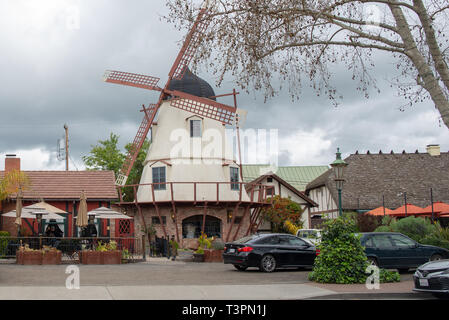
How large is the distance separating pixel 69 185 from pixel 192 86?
1024 centimetres

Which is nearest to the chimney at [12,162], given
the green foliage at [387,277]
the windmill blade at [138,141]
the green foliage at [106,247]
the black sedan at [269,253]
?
the windmill blade at [138,141]

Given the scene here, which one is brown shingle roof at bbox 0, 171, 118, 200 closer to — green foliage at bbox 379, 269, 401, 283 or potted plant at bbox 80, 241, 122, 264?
potted plant at bbox 80, 241, 122, 264

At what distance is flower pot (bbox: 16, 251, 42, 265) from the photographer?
20.5 meters

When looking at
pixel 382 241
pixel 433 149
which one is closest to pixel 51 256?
pixel 382 241

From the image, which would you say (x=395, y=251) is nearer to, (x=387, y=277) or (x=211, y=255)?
(x=387, y=277)

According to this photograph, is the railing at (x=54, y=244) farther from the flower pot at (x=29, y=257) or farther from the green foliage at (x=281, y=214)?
the green foliage at (x=281, y=214)

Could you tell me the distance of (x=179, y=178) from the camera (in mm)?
33625

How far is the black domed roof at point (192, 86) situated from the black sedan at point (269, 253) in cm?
1756

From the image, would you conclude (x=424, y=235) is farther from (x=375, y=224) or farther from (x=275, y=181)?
(x=275, y=181)

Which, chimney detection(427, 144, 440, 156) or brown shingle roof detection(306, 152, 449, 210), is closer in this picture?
brown shingle roof detection(306, 152, 449, 210)

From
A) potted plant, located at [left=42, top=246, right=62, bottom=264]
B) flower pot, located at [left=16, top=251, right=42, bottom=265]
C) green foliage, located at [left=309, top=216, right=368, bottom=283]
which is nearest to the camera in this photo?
green foliage, located at [left=309, top=216, right=368, bottom=283]

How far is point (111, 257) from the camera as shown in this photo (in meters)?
21.9

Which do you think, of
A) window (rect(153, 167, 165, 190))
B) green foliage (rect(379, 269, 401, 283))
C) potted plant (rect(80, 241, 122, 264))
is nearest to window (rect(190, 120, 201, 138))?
window (rect(153, 167, 165, 190))
